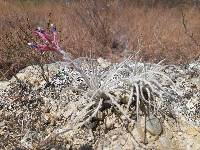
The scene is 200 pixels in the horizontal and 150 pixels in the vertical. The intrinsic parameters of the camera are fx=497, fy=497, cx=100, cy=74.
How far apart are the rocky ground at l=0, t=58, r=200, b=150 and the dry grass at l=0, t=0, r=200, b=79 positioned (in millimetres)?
378

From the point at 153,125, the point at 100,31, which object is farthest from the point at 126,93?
the point at 100,31

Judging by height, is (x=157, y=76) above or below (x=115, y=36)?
above

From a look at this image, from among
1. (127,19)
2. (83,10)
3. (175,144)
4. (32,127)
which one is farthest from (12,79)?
(127,19)

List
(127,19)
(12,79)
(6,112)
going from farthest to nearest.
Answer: (127,19), (12,79), (6,112)

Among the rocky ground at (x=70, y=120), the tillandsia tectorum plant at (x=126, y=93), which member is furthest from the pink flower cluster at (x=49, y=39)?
the rocky ground at (x=70, y=120)

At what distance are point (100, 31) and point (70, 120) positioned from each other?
2.58 meters

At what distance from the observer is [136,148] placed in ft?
12.4

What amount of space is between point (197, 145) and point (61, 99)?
122 cm

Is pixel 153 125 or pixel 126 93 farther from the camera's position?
pixel 126 93

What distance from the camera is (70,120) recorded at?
13.2 ft

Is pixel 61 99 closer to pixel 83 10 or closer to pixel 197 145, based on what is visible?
pixel 197 145

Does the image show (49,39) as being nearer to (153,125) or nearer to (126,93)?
(126,93)

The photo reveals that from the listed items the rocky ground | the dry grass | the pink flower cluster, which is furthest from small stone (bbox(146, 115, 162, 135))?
the dry grass

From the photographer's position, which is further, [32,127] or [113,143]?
[32,127]
